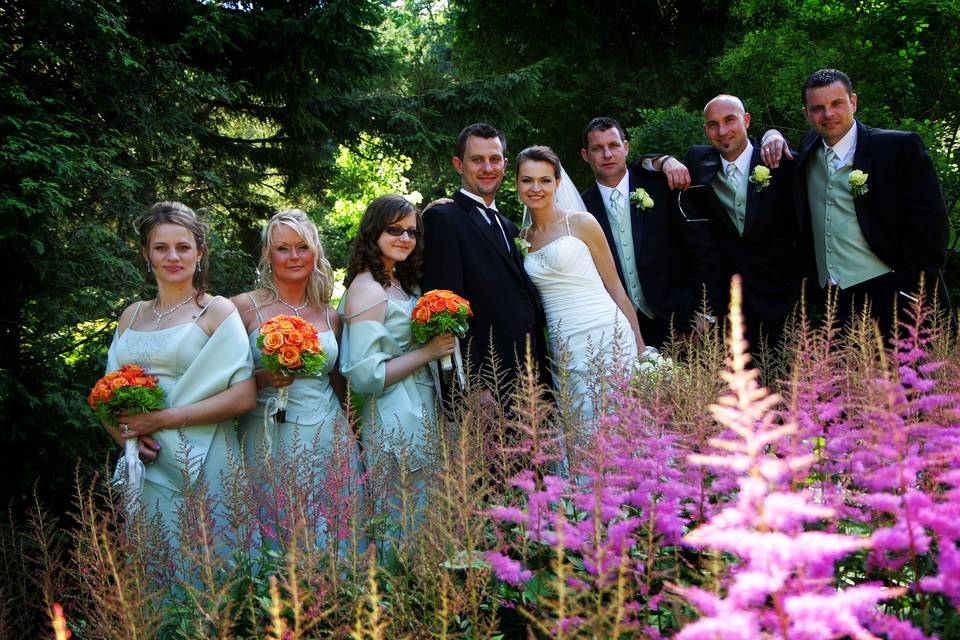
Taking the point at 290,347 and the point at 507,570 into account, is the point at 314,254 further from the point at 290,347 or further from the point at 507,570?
the point at 507,570

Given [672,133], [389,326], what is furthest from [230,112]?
[389,326]

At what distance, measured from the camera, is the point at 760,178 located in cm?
582

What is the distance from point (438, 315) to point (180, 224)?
1618 mm

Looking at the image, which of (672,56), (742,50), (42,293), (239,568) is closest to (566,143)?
(672,56)

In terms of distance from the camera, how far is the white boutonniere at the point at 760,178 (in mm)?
5805

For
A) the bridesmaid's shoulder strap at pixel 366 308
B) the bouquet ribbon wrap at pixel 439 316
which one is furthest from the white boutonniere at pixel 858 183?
the bridesmaid's shoulder strap at pixel 366 308

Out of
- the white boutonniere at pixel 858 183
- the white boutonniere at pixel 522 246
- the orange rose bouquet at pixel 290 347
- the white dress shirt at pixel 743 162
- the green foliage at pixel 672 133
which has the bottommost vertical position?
the orange rose bouquet at pixel 290 347

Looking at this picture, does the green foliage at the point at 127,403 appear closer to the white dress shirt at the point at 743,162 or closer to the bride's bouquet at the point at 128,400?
the bride's bouquet at the point at 128,400

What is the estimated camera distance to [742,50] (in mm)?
9695

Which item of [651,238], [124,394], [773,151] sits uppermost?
[773,151]

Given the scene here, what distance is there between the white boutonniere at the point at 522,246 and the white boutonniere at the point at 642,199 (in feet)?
3.41

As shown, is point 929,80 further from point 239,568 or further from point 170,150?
point 239,568

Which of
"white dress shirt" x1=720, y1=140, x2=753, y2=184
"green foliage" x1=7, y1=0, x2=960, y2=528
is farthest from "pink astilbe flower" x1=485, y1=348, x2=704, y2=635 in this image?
"green foliage" x1=7, y1=0, x2=960, y2=528

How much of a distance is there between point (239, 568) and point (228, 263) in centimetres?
730
